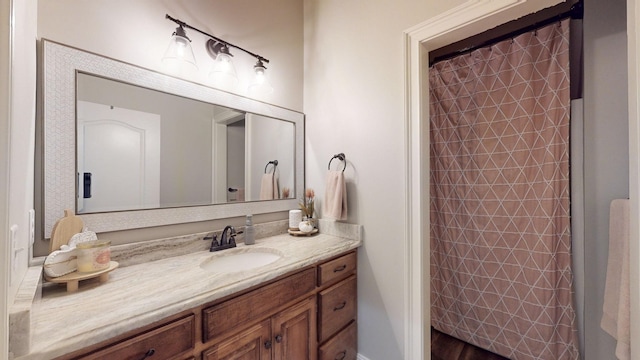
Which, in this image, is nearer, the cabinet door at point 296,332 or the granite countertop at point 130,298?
the granite countertop at point 130,298

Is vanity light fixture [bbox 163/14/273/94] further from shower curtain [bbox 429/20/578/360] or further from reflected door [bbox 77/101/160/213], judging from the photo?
shower curtain [bbox 429/20/578/360]

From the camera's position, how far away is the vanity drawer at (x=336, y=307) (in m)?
1.34

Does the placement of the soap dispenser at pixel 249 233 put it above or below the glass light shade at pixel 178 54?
below

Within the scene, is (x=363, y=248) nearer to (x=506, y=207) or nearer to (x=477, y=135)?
(x=506, y=207)

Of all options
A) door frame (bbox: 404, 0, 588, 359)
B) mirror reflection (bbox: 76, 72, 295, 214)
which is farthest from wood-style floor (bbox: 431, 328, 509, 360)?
mirror reflection (bbox: 76, 72, 295, 214)

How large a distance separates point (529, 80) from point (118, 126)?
98.4 inches

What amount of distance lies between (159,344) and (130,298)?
0.18 metres

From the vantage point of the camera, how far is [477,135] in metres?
1.89

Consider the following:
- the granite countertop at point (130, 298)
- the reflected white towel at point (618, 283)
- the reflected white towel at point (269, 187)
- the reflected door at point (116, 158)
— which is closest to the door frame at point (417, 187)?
the granite countertop at point (130, 298)

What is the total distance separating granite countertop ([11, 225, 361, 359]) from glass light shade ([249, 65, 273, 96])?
1088 millimetres

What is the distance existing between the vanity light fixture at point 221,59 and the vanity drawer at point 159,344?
126 cm

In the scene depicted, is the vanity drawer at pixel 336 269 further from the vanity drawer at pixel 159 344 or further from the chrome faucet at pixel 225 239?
the vanity drawer at pixel 159 344

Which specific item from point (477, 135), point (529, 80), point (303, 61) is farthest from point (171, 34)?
point (529, 80)

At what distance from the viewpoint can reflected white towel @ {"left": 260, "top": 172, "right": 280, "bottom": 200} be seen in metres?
1.74
